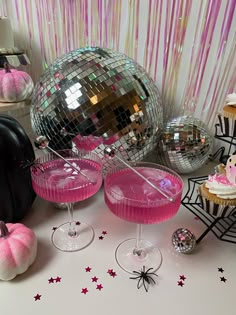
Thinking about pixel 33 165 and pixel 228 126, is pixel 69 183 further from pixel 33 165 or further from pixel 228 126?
pixel 228 126

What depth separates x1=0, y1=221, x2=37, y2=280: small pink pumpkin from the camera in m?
0.50

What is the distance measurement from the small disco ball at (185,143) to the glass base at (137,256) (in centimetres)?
28

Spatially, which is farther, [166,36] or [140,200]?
[166,36]

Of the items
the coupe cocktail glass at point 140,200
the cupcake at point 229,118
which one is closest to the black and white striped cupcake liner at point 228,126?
the cupcake at point 229,118

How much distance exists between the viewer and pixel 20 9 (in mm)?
992

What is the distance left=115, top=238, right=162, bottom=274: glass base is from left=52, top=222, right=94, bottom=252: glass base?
0.07 meters

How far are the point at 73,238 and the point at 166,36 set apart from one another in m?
0.60

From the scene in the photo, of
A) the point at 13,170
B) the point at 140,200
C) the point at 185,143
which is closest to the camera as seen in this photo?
the point at 140,200

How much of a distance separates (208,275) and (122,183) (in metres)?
0.24

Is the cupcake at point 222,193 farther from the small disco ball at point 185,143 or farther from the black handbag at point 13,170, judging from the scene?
the black handbag at point 13,170

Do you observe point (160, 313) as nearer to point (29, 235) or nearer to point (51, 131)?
point (29, 235)

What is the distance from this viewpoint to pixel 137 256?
584 mm

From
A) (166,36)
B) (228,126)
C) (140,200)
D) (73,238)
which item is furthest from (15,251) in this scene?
(166,36)

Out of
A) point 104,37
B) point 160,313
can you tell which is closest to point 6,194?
point 160,313
